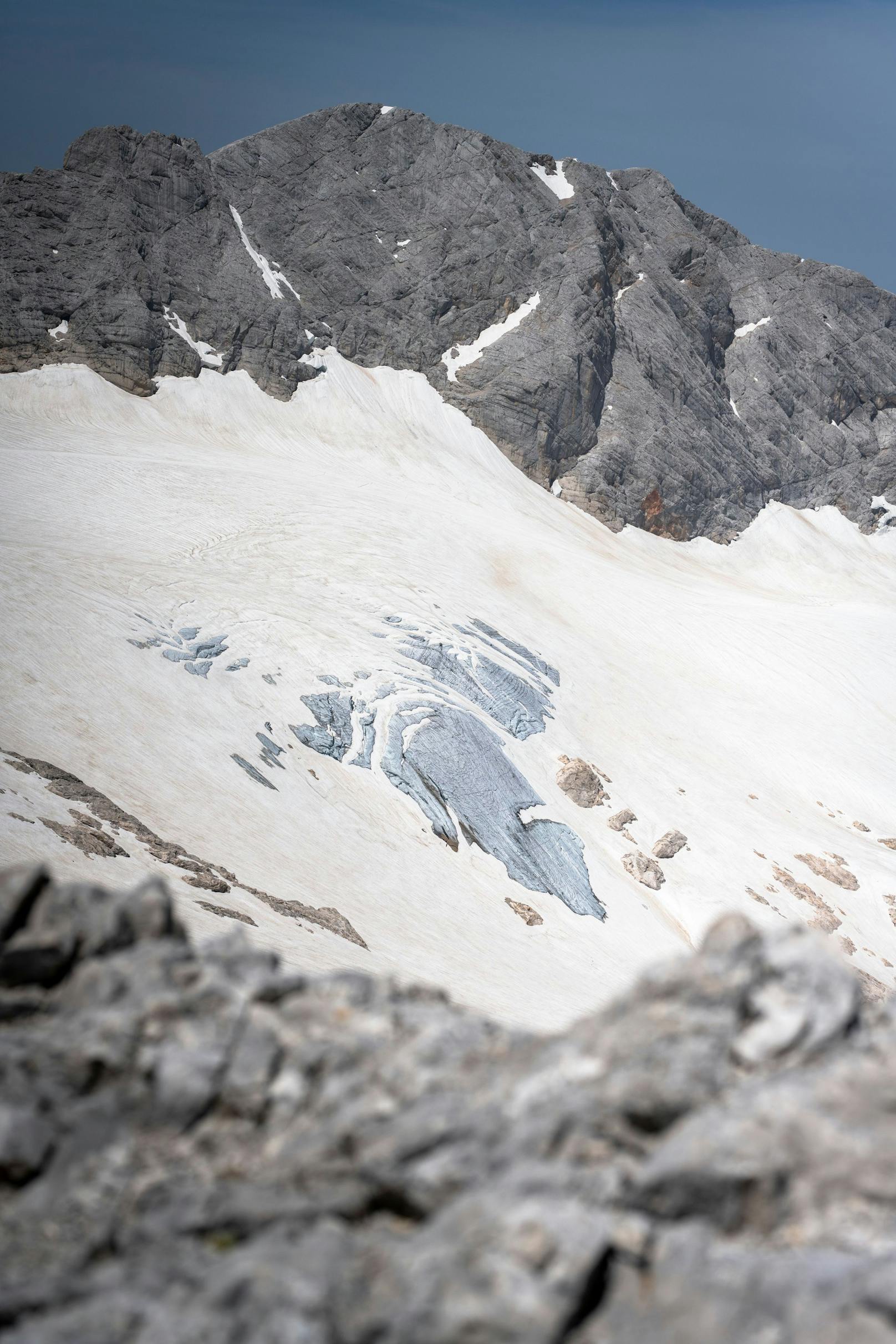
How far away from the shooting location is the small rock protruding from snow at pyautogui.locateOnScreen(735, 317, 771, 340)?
118688 millimetres

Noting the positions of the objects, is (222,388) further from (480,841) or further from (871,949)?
(871,949)

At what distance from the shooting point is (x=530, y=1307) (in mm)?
5445

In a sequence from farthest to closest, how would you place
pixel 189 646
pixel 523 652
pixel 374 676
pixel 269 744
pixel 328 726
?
pixel 523 652, pixel 374 676, pixel 189 646, pixel 328 726, pixel 269 744

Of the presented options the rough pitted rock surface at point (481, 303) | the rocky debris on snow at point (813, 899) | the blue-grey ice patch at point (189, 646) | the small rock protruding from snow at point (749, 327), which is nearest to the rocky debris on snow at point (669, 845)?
the rocky debris on snow at point (813, 899)

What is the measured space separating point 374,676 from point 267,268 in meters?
73.2

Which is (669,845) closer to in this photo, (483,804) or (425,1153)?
(483,804)

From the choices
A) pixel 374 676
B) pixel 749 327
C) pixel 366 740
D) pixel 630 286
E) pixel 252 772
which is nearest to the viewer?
pixel 252 772

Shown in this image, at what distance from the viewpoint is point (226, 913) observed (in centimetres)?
1641

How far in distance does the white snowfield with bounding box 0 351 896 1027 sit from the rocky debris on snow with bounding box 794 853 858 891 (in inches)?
14.1

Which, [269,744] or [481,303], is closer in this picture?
[269,744]

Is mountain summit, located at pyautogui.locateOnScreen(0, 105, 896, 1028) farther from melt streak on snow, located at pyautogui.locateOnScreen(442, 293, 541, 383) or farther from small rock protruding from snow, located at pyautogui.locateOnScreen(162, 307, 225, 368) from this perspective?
melt streak on snow, located at pyautogui.locateOnScreen(442, 293, 541, 383)

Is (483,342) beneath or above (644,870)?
above

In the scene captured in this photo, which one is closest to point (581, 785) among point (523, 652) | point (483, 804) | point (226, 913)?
point (483, 804)

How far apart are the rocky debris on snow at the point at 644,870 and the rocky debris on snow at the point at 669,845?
0.80 metres
